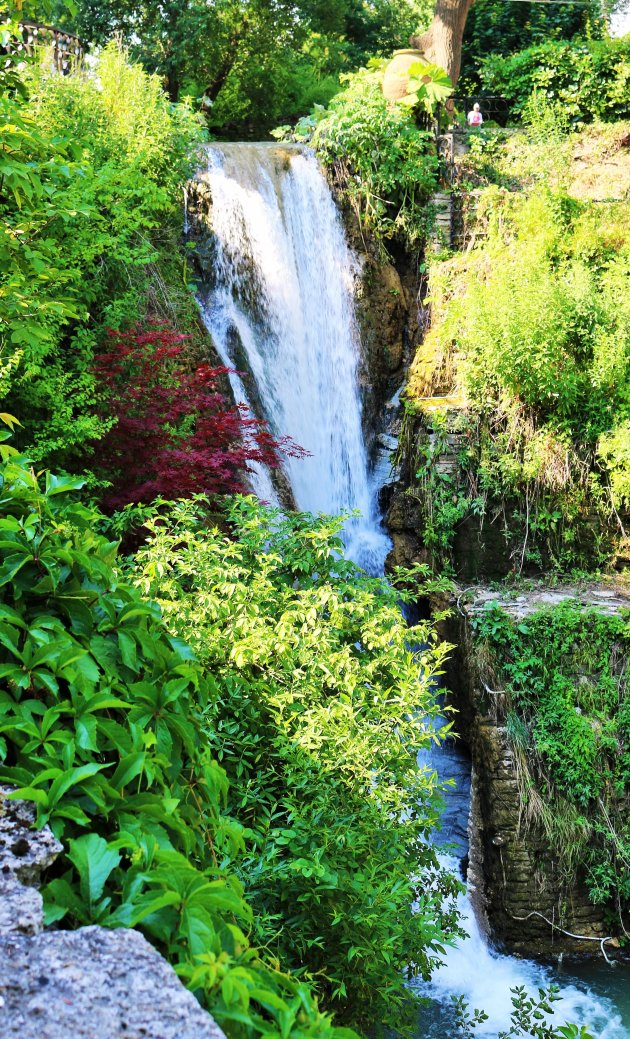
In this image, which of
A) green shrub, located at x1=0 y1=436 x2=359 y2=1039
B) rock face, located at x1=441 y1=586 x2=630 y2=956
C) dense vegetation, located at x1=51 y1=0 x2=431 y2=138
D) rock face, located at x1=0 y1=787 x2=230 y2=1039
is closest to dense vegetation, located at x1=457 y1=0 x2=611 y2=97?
dense vegetation, located at x1=51 y1=0 x2=431 y2=138

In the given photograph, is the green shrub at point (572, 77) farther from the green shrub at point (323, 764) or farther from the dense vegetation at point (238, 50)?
the green shrub at point (323, 764)

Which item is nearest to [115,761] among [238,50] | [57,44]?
[57,44]

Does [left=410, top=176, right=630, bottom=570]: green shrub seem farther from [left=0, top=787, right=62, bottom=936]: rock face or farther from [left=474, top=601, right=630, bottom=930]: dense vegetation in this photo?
[left=0, top=787, right=62, bottom=936]: rock face

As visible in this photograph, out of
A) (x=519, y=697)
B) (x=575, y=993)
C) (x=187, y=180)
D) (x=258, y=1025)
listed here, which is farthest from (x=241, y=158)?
(x=258, y=1025)

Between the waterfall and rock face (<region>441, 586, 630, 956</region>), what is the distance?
260 centimetres

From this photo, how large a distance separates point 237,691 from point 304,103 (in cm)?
1743

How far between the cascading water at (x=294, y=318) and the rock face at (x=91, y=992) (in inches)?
270

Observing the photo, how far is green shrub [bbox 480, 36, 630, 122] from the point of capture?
43.2 feet

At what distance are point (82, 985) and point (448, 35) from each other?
15602 millimetres

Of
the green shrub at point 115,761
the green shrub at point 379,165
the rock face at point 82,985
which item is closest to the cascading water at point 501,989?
the green shrub at point 115,761

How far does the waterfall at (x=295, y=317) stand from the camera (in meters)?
9.55

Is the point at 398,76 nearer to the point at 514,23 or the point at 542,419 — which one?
the point at 542,419

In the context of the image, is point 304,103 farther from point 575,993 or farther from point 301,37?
point 575,993

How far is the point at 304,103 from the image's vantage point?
726 inches
